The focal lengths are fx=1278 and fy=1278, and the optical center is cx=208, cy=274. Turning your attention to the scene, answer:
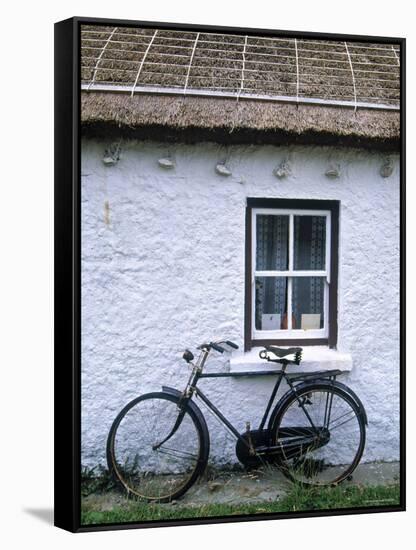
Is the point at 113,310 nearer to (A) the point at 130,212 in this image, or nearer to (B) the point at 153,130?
(A) the point at 130,212

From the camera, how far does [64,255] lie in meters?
6.95

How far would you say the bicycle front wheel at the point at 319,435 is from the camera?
24.8ft

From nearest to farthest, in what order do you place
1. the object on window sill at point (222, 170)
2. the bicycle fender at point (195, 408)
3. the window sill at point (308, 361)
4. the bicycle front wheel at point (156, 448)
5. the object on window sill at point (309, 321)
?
the bicycle front wheel at point (156, 448) < the bicycle fender at point (195, 408) < the object on window sill at point (222, 170) < the window sill at point (308, 361) < the object on window sill at point (309, 321)

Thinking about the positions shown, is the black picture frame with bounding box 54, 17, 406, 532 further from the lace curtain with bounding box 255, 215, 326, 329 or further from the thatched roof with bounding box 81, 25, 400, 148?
the lace curtain with bounding box 255, 215, 326, 329

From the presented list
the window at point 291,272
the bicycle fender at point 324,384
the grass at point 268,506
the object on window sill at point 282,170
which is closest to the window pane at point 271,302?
the window at point 291,272

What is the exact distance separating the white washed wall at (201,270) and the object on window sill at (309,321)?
161 mm

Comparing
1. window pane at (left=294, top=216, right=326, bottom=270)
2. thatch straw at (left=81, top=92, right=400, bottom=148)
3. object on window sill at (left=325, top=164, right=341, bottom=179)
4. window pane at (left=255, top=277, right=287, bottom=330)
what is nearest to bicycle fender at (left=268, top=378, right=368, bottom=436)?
window pane at (left=255, top=277, right=287, bottom=330)

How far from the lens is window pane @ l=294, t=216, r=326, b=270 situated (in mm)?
7605

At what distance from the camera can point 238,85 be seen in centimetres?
734

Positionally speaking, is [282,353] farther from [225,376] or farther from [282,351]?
[225,376]

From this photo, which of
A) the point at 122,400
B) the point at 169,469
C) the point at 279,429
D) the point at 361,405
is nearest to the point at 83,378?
the point at 122,400

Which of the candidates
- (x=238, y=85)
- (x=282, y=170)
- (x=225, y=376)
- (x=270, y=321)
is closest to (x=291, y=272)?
(x=270, y=321)

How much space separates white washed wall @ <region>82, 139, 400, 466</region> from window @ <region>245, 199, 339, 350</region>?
0.07 metres

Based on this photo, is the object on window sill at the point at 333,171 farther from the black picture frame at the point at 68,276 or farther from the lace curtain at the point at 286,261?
the black picture frame at the point at 68,276
